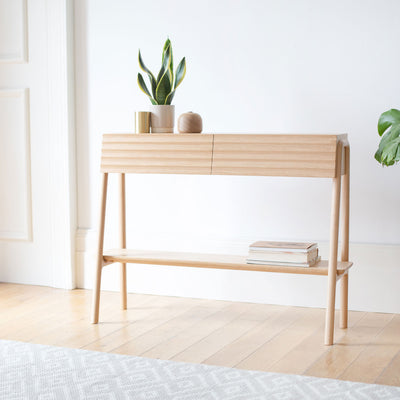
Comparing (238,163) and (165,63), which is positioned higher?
(165,63)

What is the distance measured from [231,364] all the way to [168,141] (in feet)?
3.05

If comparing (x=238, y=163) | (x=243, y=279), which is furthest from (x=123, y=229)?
(x=238, y=163)

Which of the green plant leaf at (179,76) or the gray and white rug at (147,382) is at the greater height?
the green plant leaf at (179,76)

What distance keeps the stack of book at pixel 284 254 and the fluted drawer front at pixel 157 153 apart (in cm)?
37

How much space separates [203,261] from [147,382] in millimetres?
713

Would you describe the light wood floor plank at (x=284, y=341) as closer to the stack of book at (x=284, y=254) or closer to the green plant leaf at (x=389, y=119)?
the stack of book at (x=284, y=254)

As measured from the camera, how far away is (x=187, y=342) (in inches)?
102

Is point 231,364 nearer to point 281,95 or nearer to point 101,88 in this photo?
point 281,95

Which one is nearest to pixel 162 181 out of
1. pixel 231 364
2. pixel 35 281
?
pixel 35 281

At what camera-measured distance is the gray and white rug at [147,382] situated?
79.7 inches

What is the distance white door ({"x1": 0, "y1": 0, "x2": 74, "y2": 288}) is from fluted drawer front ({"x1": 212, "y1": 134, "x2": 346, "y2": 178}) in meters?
1.10

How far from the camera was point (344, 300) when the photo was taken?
9.27 feet

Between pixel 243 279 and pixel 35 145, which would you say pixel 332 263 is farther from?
pixel 35 145

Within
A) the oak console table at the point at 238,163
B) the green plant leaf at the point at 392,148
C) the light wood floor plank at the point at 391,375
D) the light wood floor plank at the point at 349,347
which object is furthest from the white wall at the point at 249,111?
the light wood floor plank at the point at 391,375
